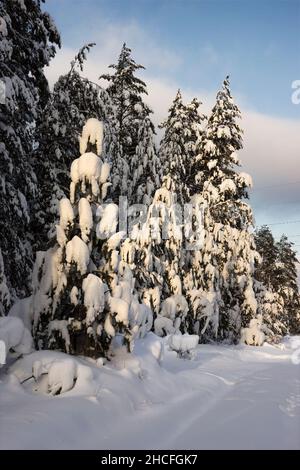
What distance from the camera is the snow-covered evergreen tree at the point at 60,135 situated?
14438 mm

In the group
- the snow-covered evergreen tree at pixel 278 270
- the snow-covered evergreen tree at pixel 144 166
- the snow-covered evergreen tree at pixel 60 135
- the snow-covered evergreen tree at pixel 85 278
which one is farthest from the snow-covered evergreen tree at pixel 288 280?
the snow-covered evergreen tree at pixel 85 278

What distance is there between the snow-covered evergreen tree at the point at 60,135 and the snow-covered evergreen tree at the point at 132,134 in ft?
14.8

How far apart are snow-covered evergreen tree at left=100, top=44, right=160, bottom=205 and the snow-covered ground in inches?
470

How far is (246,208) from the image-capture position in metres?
23.1

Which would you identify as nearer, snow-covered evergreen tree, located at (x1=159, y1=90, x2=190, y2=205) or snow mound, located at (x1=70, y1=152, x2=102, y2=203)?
snow mound, located at (x1=70, y1=152, x2=102, y2=203)

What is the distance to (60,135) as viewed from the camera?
14.7 m

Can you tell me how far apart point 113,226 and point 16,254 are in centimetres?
458

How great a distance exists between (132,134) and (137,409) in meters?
17.8

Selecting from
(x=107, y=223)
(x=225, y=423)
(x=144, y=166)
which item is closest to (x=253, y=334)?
(x=144, y=166)

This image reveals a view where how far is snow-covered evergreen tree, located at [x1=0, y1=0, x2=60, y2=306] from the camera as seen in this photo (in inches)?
415

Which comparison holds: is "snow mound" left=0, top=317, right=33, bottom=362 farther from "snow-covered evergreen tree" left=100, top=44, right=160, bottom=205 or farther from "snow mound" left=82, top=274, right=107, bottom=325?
"snow-covered evergreen tree" left=100, top=44, right=160, bottom=205

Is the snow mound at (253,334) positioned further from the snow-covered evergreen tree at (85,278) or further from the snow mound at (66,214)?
the snow mound at (66,214)

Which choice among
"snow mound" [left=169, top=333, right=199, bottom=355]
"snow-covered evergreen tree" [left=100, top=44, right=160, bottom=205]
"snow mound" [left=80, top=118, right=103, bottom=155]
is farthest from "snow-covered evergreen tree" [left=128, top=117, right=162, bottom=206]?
"snow mound" [left=80, top=118, right=103, bottom=155]

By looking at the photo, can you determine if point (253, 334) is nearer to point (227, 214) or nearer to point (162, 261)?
point (227, 214)
